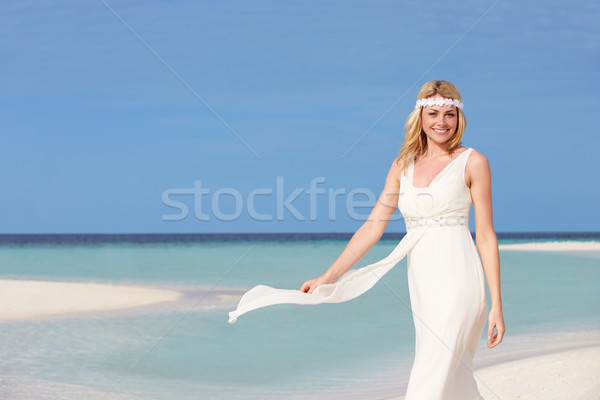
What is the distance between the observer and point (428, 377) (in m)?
3.19

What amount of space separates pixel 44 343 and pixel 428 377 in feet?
25.4

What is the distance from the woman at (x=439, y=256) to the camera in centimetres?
322

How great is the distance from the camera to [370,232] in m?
3.61

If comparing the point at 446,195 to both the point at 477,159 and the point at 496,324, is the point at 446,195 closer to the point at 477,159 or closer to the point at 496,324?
the point at 477,159

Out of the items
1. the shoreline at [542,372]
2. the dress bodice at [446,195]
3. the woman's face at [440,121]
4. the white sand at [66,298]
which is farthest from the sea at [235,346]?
the woman's face at [440,121]

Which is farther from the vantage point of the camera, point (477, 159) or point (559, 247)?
point (559, 247)

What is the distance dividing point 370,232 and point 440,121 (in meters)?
0.68

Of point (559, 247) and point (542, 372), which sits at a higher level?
point (542, 372)

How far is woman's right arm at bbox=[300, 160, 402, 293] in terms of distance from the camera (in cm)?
355

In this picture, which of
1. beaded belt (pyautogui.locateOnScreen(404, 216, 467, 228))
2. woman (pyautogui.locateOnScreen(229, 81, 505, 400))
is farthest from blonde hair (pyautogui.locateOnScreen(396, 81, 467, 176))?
beaded belt (pyautogui.locateOnScreen(404, 216, 467, 228))

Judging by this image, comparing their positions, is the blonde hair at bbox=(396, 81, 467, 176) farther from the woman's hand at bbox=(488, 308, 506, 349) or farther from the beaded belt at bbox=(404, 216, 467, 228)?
the woman's hand at bbox=(488, 308, 506, 349)

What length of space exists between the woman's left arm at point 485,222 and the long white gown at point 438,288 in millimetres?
43

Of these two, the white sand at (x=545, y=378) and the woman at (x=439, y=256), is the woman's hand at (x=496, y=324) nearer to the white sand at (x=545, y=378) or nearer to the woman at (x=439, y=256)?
the woman at (x=439, y=256)

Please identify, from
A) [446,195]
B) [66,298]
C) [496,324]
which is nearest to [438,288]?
[496,324]
